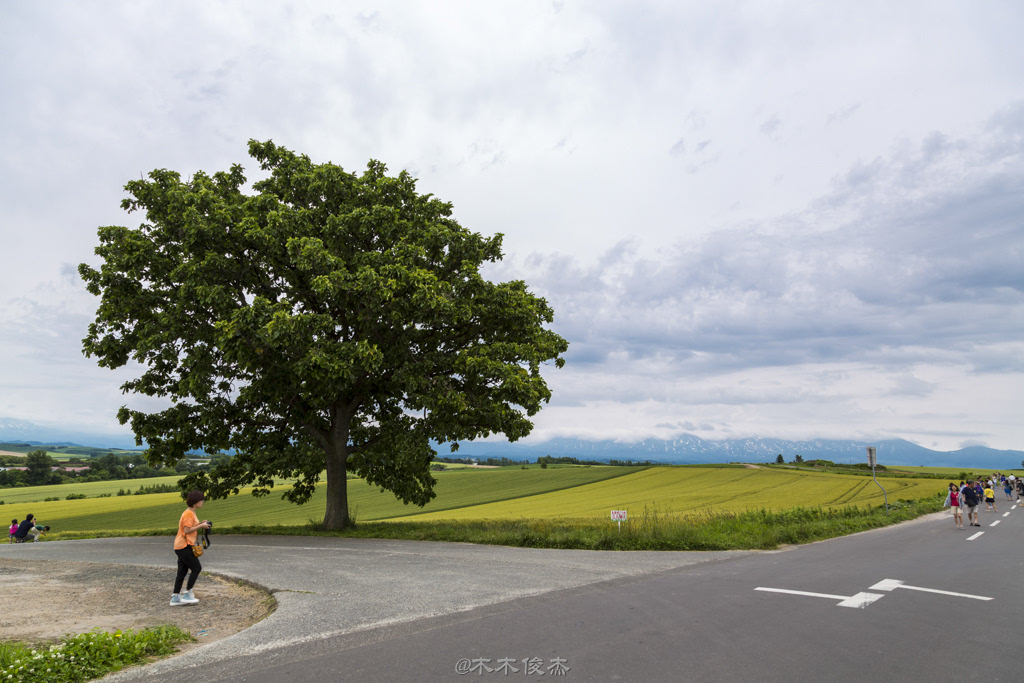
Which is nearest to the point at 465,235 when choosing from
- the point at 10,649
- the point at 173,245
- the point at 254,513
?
the point at 173,245

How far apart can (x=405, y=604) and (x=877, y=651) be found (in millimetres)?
5746

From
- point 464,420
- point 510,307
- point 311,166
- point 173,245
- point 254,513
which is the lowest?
point 254,513

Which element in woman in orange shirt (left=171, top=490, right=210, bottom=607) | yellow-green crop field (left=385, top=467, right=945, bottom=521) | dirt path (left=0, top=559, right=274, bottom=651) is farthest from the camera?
yellow-green crop field (left=385, top=467, right=945, bottom=521)

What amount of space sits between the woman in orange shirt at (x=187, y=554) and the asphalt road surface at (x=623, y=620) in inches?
51.2

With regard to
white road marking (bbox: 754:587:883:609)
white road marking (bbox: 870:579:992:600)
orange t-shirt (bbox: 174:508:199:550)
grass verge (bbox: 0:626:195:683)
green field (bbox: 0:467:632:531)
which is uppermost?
orange t-shirt (bbox: 174:508:199:550)

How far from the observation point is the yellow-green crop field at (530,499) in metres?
39.1

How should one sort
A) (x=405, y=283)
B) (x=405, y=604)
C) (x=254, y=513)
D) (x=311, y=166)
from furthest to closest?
(x=254, y=513) → (x=311, y=166) → (x=405, y=283) → (x=405, y=604)

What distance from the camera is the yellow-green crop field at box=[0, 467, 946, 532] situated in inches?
1539

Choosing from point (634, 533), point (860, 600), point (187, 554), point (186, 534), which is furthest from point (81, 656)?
point (634, 533)

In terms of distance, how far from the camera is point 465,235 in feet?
65.1

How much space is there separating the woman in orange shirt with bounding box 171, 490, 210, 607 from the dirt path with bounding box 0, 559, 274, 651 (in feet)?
0.66

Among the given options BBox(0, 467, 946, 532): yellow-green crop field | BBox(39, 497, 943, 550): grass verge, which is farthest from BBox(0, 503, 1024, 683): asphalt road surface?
BBox(0, 467, 946, 532): yellow-green crop field

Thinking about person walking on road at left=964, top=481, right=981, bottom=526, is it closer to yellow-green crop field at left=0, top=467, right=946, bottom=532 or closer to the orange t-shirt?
yellow-green crop field at left=0, top=467, right=946, bottom=532

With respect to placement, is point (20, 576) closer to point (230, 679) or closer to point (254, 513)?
point (230, 679)
